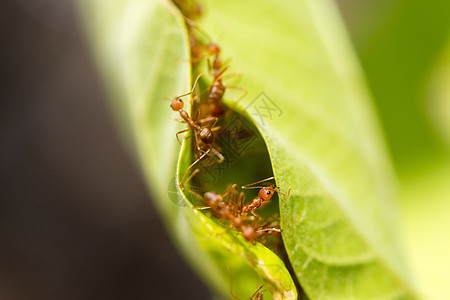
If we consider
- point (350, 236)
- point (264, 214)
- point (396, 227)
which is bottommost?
point (396, 227)

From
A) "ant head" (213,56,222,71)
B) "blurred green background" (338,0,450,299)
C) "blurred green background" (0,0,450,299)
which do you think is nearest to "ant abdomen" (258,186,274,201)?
"ant head" (213,56,222,71)

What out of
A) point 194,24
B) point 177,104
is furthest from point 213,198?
point 194,24

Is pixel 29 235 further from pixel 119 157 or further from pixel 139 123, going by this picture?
pixel 139 123

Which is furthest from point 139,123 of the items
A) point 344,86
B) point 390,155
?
point 390,155

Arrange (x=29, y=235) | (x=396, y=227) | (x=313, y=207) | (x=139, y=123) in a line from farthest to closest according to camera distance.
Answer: (x=29, y=235) → (x=396, y=227) → (x=139, y=123) → (x=313, y=207)

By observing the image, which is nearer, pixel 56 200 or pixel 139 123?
pixel 139 123

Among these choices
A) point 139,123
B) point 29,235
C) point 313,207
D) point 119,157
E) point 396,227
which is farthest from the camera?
point 119,157

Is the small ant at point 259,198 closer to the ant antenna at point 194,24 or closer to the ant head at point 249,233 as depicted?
the ant head at point 249,233
